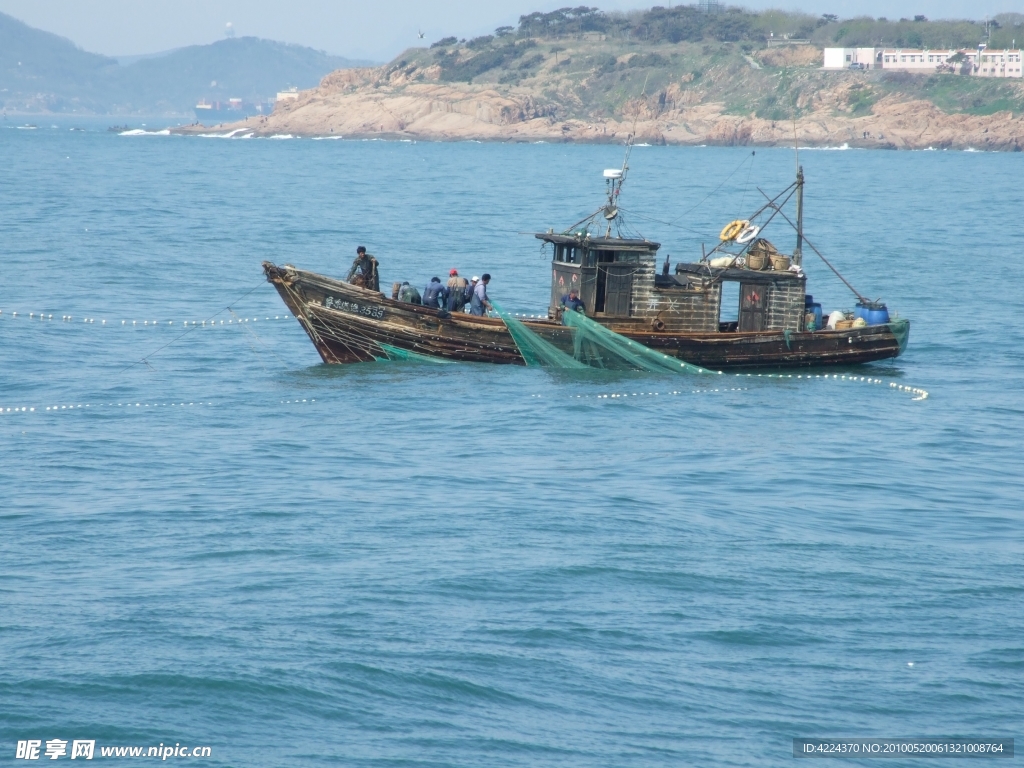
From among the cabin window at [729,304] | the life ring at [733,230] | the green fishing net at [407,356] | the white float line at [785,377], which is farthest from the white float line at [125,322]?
the life ring at [733,230]

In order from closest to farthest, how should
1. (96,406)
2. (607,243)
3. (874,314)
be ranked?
1. (96,406)
2. (607,243)
3. (874,314)

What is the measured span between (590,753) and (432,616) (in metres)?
3.61

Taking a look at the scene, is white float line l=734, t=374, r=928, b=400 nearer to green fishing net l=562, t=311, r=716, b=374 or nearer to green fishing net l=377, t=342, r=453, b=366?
green fishing net l=562, t=311, r=716, b=374

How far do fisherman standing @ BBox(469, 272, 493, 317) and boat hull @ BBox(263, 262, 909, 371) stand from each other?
0.67 m

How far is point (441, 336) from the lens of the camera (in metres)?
30.9

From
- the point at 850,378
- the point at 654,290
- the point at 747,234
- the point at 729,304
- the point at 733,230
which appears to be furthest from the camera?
the point at 729,304

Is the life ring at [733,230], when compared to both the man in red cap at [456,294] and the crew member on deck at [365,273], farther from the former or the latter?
the crew member on deck at [365,273]

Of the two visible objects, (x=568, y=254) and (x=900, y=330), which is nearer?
(x=568, y=254)

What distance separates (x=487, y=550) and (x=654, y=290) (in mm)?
14405

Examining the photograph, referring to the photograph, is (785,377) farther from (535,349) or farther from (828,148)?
(828,148)

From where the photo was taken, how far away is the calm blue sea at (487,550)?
13.7 m

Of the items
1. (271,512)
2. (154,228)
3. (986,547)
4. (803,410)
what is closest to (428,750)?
(271,512)

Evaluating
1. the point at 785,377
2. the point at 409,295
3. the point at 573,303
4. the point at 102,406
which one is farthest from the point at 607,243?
the point at 102,406

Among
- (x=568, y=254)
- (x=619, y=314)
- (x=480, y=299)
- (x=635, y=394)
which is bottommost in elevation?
(x=635, y=394)
